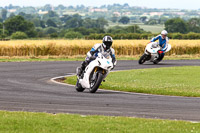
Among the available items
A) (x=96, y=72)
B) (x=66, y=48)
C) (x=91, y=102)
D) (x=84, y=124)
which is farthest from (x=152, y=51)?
(x=84, y=124)

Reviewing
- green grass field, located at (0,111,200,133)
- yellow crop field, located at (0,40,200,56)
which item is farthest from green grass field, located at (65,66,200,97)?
yellow crop field, located at (0,40,200,56)

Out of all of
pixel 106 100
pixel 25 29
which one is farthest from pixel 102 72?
pixel 25 29

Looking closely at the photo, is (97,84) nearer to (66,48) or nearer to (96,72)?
(96,72)

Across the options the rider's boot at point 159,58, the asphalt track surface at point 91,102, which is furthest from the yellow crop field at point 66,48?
the asphalt track surface at point 91,102

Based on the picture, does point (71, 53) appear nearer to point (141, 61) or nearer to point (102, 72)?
point (141, 61)

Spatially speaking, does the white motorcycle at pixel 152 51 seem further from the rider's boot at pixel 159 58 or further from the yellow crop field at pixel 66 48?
the yellow crop field at pixel 66 48

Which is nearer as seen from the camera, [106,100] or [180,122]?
[180,122]

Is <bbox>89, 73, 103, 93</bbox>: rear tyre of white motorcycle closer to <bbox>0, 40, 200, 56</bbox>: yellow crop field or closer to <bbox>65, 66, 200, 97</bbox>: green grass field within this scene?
<bbox>65, 66, 200, 97</bbox>: green grass field

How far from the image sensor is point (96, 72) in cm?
1688

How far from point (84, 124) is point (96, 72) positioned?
6468mm

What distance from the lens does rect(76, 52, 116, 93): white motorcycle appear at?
656 inches

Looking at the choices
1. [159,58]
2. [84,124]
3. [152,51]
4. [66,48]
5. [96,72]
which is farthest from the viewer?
[66,48]

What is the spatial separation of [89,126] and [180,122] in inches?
76.6

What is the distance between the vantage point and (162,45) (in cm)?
3138
